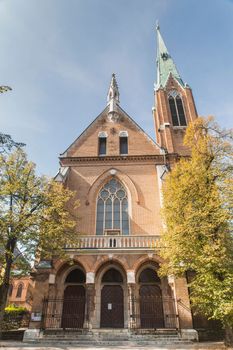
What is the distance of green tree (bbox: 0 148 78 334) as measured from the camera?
496 inches

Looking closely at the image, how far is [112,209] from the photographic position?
802 inches

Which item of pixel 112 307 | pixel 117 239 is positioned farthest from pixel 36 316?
pixel 117 239

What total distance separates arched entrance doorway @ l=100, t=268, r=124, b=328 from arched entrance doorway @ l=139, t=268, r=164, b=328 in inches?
53.3

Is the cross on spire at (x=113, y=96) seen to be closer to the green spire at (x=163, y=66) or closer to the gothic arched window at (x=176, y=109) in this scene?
the green spire at (x=163, y=66)

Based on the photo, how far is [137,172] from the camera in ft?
71.7

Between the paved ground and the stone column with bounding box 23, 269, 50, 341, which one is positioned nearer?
the paved ground

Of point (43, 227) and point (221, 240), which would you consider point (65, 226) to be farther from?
point (221, 240)

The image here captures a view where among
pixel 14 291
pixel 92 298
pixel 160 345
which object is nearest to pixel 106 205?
pixel 92 298

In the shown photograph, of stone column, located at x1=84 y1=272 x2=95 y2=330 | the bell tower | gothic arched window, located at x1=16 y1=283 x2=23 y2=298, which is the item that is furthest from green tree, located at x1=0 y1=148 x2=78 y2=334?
gothic arched window, located at x1=16 y1=283 x2=23 y2=298

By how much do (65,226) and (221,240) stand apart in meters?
8.36

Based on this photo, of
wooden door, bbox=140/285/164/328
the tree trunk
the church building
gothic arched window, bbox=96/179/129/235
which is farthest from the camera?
gothic arched window, bbox=96/179/129/235

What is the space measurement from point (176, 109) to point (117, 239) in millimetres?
17141

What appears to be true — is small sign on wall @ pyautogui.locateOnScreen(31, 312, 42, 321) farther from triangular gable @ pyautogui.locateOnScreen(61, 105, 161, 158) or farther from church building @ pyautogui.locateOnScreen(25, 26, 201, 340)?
triangular gable @ pyautogui.locateOnScreen(61, 105, 161, 158)

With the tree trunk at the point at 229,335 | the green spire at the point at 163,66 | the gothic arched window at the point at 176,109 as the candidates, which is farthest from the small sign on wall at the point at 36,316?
the green spire at the point at 163,66
